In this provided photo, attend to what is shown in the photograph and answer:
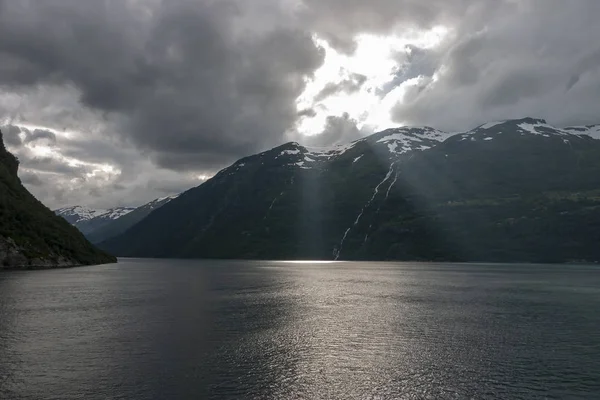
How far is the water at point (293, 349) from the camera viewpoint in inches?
1909

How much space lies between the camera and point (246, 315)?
96.9 metres

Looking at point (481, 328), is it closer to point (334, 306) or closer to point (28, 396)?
point (334, 306)

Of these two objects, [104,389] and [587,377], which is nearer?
[104,389]

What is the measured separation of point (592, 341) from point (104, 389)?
7249cm

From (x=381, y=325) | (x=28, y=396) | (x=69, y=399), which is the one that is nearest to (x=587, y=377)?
(x=381, y=325)

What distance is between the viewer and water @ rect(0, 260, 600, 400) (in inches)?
1909

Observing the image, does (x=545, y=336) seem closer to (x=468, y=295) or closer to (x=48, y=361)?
(x=468, y=295)

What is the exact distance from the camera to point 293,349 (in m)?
66.9

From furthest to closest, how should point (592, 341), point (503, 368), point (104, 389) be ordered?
point (592, 341) < point (503, 368) < point (104, 389)

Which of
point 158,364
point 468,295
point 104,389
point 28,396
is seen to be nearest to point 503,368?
point 158,364

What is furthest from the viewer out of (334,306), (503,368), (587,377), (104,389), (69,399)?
(334,306)

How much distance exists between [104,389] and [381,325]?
54.0 meters

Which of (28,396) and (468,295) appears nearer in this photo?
(28,396)

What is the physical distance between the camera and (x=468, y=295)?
141125 millimetres
